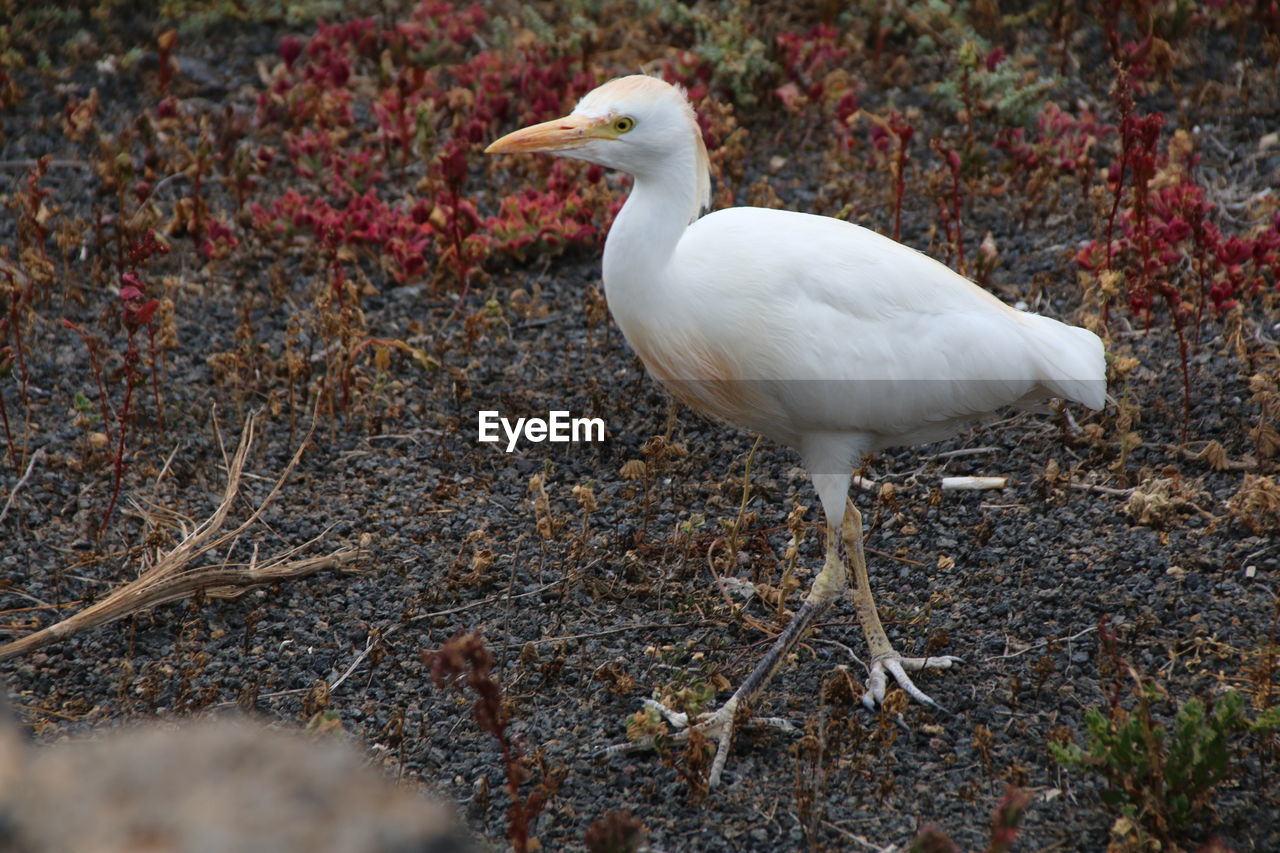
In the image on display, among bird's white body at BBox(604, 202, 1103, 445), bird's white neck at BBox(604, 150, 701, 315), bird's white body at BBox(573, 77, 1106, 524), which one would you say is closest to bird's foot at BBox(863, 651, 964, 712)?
bird's white body at BBox(573, 77, 1106, 524)

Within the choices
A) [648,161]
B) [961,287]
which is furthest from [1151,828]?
[648,161]

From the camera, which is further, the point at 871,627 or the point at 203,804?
the point at 871,627

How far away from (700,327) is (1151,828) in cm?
175

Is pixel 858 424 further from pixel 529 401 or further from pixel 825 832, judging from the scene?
pixel 529 401

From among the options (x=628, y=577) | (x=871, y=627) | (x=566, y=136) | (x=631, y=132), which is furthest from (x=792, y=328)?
(x=628, y=577)

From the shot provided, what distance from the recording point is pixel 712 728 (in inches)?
141

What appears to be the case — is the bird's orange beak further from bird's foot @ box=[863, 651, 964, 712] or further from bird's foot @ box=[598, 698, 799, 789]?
bird's foot @ box=[863, 651, 964, 712]

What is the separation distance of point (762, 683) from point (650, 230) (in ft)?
4.48

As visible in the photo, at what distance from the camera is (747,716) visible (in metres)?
3.58

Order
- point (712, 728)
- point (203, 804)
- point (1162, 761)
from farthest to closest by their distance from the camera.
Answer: point (712, 728), point (1162, 761), point (203, 804)

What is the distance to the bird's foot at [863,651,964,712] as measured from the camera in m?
3.74

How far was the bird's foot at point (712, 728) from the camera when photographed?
3.49 metres

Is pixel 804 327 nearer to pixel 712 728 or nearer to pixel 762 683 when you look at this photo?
pixel 762 683

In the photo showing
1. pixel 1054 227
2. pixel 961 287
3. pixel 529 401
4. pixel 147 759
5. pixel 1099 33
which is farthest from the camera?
pixel 1099 33
